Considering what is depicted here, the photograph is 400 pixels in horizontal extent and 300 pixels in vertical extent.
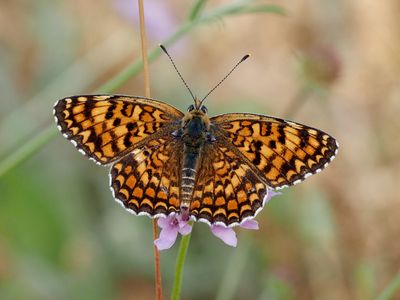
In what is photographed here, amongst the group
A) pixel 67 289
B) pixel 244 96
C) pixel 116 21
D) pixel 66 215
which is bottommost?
pixel 67 289

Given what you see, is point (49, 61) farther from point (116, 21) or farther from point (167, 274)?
point (167, 274)

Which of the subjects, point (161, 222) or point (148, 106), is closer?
point (161, 222)

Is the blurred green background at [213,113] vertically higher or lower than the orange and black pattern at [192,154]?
higher

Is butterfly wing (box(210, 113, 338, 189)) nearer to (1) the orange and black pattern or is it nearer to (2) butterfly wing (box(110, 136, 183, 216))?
(1) the orange and black pattern

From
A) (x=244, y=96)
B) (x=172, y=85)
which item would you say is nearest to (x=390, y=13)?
(x=244, y=96)

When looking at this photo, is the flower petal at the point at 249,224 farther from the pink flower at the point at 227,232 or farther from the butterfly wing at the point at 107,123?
the butterfly wing at the point at 107,123

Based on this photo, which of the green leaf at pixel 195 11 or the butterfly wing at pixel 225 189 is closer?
the butterfly wing at pixel 225 189

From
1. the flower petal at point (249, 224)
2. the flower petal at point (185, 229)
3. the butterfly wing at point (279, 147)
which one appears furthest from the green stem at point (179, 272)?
the butterfly wing at point (279, 147)
